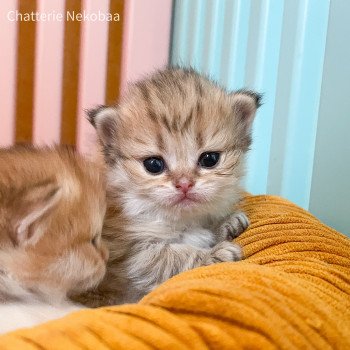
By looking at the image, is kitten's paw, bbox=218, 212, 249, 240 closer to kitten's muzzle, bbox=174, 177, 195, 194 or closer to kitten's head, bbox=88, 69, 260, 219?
kitten's head, bbox=88, 69, 260, 219

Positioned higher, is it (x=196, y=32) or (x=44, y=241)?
(x=196, y=32)

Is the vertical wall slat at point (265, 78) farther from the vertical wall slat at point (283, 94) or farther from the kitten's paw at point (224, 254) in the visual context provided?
the kitten's paw at point (224, 254)

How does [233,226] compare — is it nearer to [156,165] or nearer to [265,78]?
[156,165]

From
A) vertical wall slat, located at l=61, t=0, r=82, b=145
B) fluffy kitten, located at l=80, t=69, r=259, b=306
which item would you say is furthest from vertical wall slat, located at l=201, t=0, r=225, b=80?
fluffy kitten, located at l=80, t=69, r=259, b=306

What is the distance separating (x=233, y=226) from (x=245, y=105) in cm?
28

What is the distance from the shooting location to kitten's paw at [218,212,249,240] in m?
1.25

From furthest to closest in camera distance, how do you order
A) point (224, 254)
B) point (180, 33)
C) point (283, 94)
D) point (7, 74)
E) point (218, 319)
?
point (180, 33) < point (7, 74) < point (283, 94) < point (224, 254) < point (218, 319)

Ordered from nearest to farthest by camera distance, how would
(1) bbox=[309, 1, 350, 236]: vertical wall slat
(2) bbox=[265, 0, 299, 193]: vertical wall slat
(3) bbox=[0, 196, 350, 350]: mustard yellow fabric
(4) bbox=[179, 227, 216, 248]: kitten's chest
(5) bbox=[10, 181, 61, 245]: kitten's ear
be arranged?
(3) bbox=[0, 196, 350, 350]: mustard yellow fabric < (5) bbox=[10, 181, 61, 245]: kitten's ear < (4) bbox=[179, 227, 216, 248]: kitten's chest < (1) bbox=[309, 1, 350, 236]: vertical wall slat < (2) bbox=[265, 0, 299, 193]: vertical wall slat

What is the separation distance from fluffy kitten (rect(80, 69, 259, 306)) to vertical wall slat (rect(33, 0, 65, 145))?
2.13 feet

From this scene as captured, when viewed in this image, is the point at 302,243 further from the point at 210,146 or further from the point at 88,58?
the point at 88,58

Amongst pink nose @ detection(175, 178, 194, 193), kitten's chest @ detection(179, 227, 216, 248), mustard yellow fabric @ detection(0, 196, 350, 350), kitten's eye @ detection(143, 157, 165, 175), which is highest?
kitten's eye @ detection(143, 157, 165, 175)

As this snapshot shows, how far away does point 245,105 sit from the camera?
131cm

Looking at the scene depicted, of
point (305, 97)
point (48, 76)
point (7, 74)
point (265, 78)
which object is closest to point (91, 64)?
point (48, 76)

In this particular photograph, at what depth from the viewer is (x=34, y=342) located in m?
0.67
